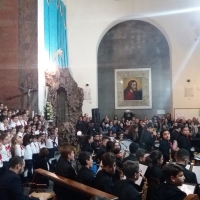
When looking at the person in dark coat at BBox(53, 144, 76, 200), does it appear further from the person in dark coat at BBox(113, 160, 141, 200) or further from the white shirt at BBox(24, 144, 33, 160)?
the white shirt at BBox(24, 144, 33, 160)

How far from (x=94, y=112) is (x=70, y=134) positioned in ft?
6.00

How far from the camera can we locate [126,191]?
3627mm

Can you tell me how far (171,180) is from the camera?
11.8 ft

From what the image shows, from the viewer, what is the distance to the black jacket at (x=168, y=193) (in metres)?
3.37

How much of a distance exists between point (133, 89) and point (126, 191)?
15.4 metres

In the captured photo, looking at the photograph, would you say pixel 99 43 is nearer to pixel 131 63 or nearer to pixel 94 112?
pixel 131 63

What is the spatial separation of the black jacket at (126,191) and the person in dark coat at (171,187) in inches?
8.7

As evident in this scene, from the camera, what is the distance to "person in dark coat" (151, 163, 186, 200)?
338 cm

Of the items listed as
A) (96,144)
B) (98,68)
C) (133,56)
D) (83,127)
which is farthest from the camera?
(98,68)

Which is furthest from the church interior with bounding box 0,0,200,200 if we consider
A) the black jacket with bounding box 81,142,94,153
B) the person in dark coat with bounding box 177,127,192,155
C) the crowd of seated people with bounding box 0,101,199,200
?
the person in dark coat with bounding box 177,127,192,155

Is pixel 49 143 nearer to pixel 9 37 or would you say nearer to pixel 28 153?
pixel 28 153

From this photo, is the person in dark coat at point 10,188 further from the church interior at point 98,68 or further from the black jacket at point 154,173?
the church interior at point 98,68

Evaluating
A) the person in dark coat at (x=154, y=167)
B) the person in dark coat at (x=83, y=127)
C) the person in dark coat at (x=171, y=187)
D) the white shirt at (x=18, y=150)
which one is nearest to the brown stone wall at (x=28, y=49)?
the person in dark coat at (x=83, y=127)

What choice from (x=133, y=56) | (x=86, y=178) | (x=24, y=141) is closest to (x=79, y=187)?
(x=86, y=178)
